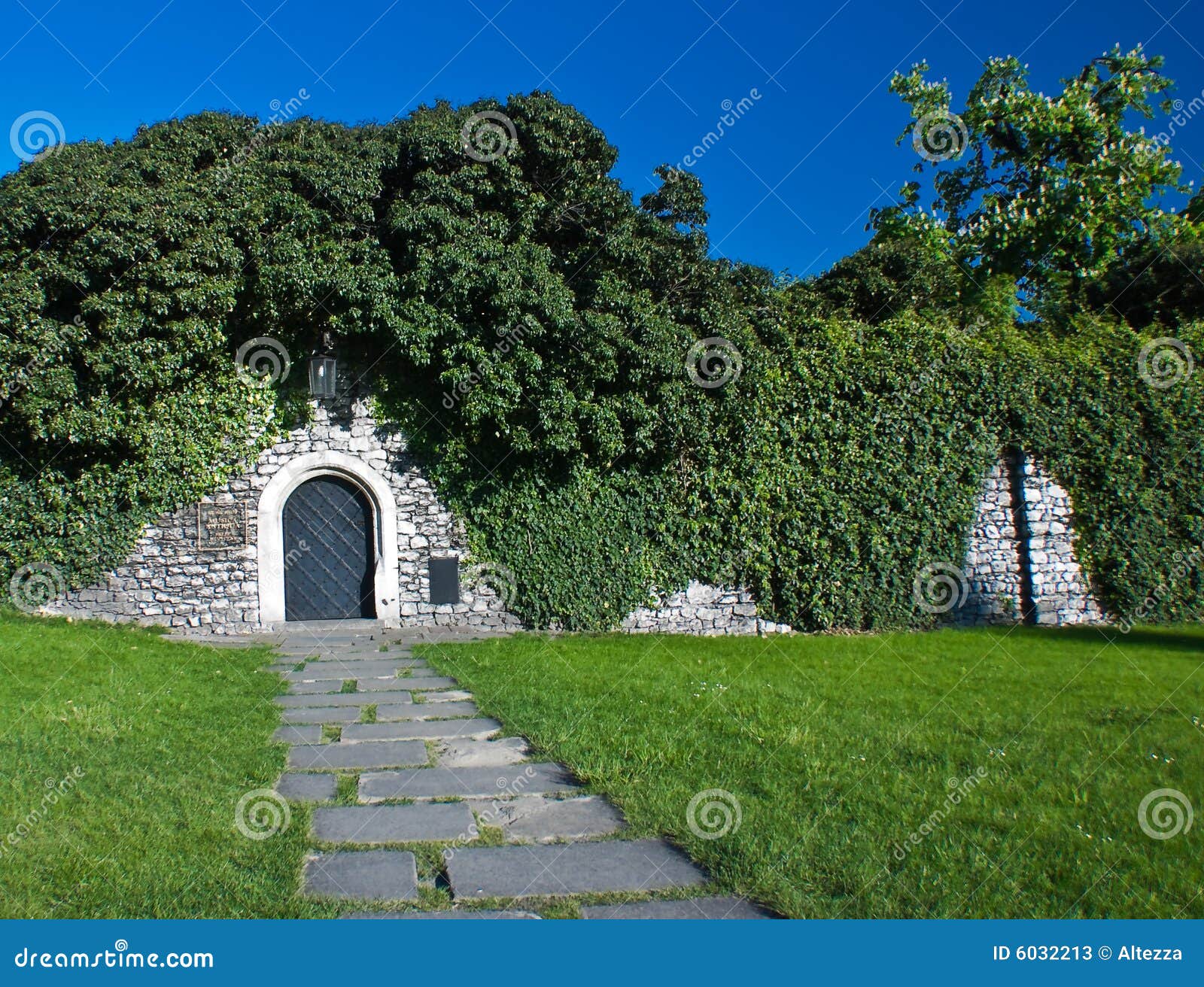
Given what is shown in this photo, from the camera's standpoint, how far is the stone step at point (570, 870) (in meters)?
3.01

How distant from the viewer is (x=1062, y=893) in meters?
2.99

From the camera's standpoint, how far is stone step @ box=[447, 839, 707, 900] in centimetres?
301

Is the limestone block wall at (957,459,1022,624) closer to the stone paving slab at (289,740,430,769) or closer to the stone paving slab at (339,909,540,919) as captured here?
the stone paving slab at (289,740,430,769)

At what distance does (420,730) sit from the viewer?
5.43 metres

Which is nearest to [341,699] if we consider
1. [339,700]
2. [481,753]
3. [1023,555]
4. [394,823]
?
[339,700]

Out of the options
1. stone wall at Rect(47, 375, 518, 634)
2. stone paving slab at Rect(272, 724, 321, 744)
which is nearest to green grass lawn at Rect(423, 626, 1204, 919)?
stone paving slab at Rect(272, 724, 321, 744)

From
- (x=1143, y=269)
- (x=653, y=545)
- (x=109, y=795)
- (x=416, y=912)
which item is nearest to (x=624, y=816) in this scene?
(x=416, y=912)

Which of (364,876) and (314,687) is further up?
(314,687)

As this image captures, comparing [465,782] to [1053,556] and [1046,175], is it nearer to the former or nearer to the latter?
[1053,556]

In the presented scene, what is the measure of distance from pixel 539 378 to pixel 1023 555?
7.50 metres

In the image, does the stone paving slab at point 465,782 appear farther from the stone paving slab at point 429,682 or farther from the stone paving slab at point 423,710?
the stone paving slab at point 429,682

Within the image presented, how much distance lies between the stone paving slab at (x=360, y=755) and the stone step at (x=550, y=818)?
2.96 feet

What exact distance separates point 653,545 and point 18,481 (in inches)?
297

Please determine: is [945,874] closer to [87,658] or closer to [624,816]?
[624,816]
